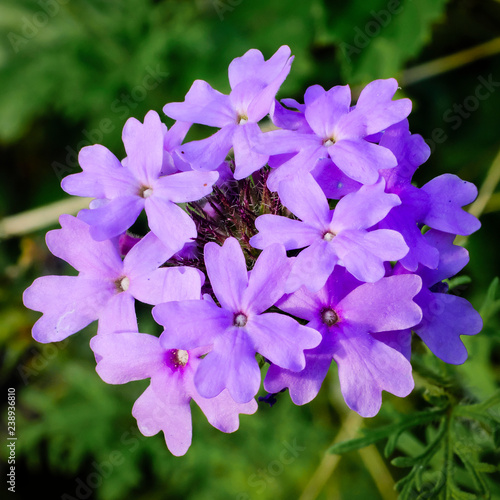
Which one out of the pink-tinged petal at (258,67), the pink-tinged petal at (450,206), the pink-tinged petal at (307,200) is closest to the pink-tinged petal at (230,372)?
the pink-tinged petal at (307,200)

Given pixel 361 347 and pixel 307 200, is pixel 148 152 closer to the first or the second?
pixel 307 200

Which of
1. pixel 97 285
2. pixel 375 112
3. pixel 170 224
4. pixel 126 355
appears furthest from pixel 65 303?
pixel 375 112

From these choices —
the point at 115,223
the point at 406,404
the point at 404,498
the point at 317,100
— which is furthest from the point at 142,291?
the point at 406,404

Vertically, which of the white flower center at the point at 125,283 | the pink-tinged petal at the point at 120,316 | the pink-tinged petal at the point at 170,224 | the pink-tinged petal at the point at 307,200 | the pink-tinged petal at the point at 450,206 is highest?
the pink-tinged petal at the point at 450,206

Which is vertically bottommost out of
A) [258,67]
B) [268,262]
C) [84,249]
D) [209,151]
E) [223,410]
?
[223,410]

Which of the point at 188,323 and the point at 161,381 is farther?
the point at 161,381

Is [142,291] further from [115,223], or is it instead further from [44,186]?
[44,186]

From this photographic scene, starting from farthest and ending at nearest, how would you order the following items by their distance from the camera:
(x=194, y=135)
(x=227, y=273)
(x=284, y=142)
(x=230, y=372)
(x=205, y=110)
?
(x=194, y=135) < (x=205, y=110) < (x=284, y=142) < (x=227, y=273) < (x=230, y=372)

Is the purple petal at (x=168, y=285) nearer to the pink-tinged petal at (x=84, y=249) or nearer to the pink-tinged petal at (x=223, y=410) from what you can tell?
the pink-tinged petal at (x=84, y=249)
